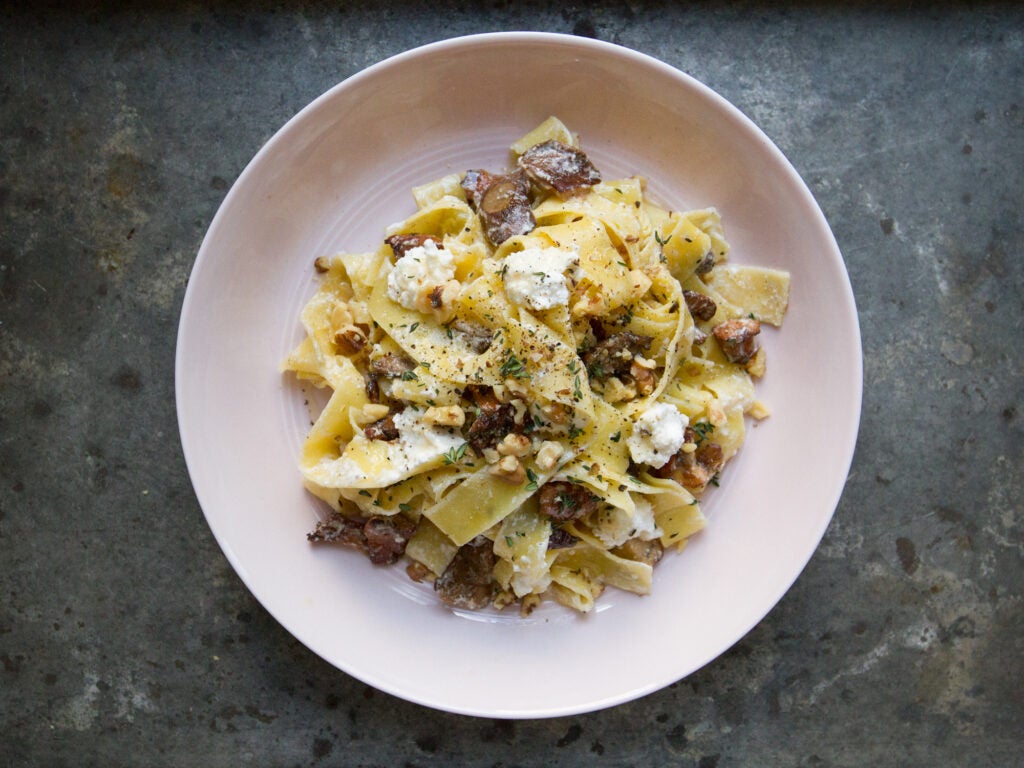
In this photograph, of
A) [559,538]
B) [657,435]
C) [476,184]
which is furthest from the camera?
[476,184]

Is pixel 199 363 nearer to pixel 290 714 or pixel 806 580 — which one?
pixel 290 714

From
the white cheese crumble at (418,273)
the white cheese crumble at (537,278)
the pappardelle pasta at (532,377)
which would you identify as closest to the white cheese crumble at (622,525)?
the pappardelle pasta at (532,377)

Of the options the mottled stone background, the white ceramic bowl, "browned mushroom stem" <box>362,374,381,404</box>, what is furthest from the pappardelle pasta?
the mottled stone background

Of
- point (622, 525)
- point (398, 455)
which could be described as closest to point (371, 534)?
point (398, 455)

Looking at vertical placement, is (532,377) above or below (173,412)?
above

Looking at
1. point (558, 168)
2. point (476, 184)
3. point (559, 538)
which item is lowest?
point (559, 538)

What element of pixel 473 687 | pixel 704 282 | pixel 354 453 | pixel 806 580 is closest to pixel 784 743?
pixel 806 580

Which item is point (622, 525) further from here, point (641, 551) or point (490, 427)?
point (490, 427)

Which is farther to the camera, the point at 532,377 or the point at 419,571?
the point at 419,571

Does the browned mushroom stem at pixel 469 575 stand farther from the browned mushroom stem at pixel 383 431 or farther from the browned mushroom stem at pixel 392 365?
the browned mushroom stem at pixel 392 365
